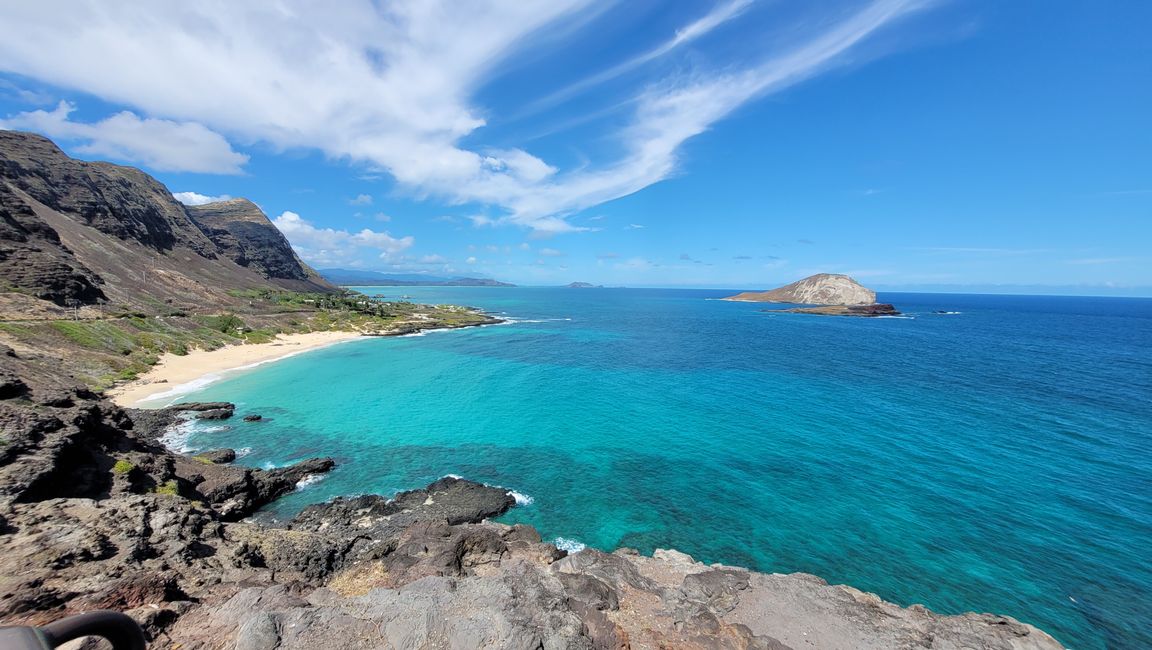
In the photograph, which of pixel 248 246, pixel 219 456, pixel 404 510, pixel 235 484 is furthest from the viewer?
pixel 248 246

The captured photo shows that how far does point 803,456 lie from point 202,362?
7619 cm

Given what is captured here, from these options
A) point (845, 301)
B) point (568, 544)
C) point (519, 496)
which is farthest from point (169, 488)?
point (845, 301)

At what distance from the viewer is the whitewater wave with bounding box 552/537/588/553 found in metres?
21.3

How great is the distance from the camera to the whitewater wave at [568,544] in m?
21.3

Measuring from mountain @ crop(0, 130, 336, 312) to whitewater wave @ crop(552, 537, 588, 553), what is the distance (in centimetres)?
7532

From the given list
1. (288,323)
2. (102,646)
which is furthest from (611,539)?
(288,323)

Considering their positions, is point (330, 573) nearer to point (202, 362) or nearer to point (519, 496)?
point (519, 496)

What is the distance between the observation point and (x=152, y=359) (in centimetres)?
5428

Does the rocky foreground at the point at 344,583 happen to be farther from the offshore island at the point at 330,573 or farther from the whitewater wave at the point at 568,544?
the whitewater wave at the point at 568,544

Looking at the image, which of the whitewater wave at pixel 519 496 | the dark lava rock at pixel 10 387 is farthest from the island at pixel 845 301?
the dark lava rock at pixel 10 387

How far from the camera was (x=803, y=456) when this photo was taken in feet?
105

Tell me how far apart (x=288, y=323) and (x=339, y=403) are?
63.8 meters

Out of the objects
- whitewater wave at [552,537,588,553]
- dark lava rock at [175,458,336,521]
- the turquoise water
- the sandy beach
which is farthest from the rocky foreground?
the sandy beach

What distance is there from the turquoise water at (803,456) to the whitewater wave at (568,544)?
350 millimetres
